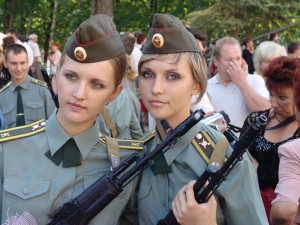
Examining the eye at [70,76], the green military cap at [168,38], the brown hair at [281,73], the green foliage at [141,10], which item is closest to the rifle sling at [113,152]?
the eye at [70,76]

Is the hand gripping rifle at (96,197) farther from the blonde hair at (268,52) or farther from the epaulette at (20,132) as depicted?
the blonde hair at (268,52)

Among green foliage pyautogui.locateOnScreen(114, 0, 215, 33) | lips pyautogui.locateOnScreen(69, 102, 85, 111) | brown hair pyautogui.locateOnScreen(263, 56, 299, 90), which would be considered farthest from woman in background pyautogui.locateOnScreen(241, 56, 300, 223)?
green foliage pyautogui.locateOnScreen(114, 0, 215, 33)

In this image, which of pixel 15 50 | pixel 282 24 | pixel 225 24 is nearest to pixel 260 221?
pixel 15 50

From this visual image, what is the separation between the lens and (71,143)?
2.39m

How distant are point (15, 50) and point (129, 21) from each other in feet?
44.7

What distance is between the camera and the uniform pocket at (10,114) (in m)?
5.55

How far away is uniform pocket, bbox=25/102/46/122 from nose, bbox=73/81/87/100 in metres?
3.53

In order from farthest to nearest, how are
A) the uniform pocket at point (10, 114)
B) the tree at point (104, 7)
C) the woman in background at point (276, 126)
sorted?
1. the tree at point (104, 7)
2. the uniform pocket at point (10, 114)
3. the woman in background at point (276, 126)

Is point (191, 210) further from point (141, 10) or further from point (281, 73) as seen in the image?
point (141, 10)

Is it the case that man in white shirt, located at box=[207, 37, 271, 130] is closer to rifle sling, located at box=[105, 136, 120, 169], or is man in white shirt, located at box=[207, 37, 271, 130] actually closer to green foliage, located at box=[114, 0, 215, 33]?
rifle sling, located at box=[105, 136, 120, 169]

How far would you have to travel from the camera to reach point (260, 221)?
2.26 metres

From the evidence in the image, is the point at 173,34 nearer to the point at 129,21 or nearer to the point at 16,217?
the point at 16,217

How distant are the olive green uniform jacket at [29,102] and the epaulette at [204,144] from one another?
358 cm

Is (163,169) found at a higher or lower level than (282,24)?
higher
